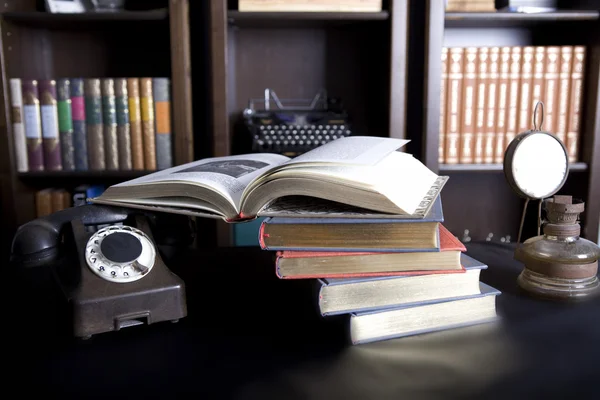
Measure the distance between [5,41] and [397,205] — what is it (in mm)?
1667

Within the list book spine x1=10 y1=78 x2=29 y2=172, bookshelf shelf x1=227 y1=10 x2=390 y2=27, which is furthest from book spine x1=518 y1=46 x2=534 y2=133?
book spine x1=10 y1=78 x2=29 y2=172

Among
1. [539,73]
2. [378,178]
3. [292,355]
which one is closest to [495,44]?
[539,73]

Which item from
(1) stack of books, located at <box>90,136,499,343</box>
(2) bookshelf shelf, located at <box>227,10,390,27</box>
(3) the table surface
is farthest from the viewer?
(2) bookshelf shelf, located at <box>227,10,390,27</box>

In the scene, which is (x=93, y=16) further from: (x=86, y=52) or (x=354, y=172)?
(x=354, y=172)

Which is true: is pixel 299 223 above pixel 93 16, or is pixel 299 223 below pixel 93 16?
below

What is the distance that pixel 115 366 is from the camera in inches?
21.5

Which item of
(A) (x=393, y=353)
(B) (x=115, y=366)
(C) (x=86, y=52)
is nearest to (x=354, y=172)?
(A) (x=393, y=353)

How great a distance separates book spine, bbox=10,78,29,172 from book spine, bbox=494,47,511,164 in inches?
59.9

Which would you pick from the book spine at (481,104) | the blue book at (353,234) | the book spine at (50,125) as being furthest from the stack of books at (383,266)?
the book spine at (50,125)

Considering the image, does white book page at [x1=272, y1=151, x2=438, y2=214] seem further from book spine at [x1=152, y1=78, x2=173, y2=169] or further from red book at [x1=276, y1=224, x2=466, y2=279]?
book spine at [x1=152, y1=78, x2=173, y2=169]

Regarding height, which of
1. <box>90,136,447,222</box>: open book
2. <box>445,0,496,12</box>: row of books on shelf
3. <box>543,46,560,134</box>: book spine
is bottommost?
<box>90,136,447,222</box>: open book

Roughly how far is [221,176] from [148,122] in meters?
1.15

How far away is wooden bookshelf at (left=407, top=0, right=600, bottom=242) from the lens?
1.78 m

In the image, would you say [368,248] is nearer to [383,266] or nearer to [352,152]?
[383,266]
